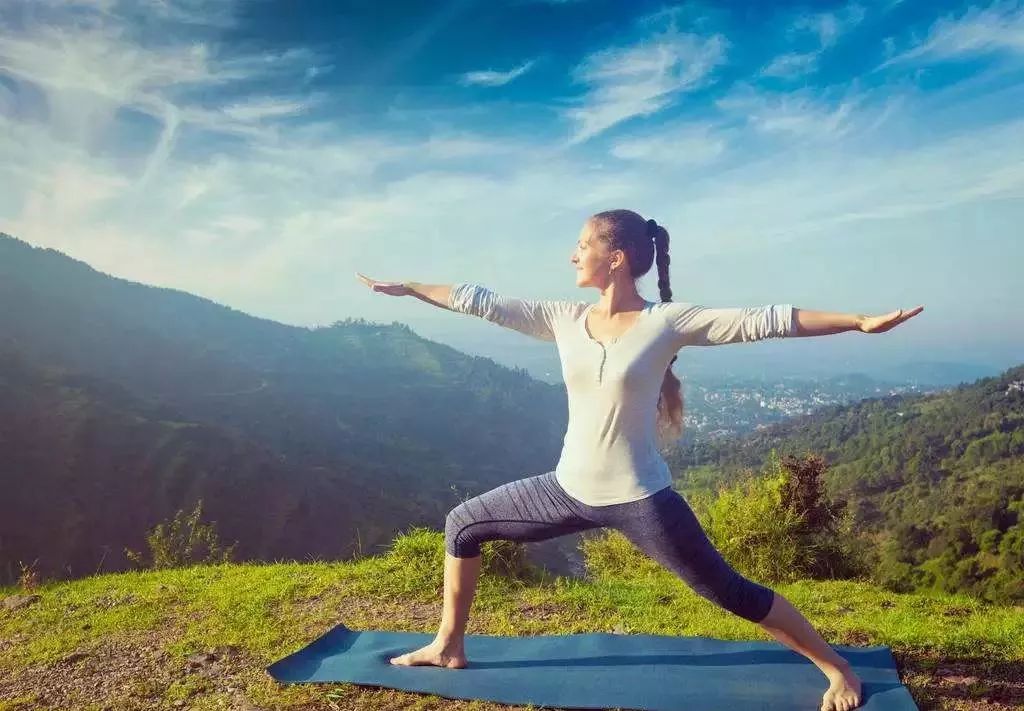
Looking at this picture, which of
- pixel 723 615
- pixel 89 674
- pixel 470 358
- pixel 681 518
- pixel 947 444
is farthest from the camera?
pixel 470 358

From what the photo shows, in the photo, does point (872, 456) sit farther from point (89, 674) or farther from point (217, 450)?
point (89, 674)

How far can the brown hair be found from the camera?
281cm

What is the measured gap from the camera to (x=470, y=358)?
102 meters

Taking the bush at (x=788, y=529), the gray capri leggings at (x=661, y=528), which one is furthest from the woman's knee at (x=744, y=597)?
the bush at (x=788, y=529)

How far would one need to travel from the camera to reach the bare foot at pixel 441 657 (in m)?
3.32

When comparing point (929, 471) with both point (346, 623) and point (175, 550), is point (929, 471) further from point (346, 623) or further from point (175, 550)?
point (346, 623)

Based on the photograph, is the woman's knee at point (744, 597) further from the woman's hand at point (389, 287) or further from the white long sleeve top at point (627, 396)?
the woman's hand at point (389, 287)

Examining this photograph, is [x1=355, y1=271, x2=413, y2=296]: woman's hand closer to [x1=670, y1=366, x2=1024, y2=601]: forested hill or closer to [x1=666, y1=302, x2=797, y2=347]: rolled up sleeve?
[x1=666, y1=302, x2=797, y2=347]: rolled up sleeve

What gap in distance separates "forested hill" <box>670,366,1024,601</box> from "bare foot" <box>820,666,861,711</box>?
2.97 metres

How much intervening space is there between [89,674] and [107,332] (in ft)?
222

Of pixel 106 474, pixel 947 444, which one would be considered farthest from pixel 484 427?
pixel 947 444

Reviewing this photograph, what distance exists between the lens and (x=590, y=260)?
9.32 ft

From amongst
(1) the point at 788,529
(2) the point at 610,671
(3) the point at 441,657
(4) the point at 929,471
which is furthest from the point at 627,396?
(4) the point at 929,471

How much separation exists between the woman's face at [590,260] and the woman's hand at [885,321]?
898 millimetres
